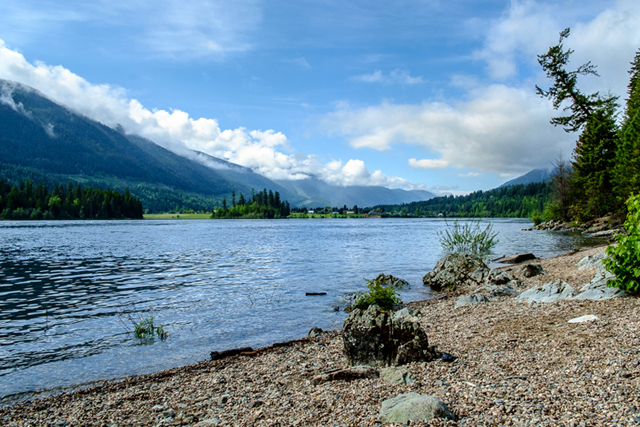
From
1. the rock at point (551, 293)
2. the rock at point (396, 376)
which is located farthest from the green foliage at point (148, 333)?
the rock at point (551, 293)

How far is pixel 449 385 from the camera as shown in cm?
860

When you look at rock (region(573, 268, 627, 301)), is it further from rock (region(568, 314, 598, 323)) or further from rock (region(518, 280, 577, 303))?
rock (region(568, 314, 598, 323))

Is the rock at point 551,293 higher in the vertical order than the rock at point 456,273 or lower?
higher

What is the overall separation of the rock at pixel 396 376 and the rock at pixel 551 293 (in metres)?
9.54

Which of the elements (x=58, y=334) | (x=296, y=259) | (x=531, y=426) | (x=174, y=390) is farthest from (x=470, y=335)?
(x=296, y=259)

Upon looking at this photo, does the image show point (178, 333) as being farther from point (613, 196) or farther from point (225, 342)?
point (613, 196)

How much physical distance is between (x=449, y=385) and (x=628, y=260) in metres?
9.80

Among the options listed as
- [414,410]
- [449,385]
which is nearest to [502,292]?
[449,385]

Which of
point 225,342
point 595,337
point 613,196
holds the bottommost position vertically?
point 225,342

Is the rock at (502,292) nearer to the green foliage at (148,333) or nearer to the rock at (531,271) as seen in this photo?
the rock at (531,271)

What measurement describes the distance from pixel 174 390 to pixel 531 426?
358 inches

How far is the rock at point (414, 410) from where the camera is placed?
688cm

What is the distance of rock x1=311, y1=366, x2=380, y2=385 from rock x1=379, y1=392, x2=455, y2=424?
2.33 m

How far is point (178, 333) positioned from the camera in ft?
58.8
